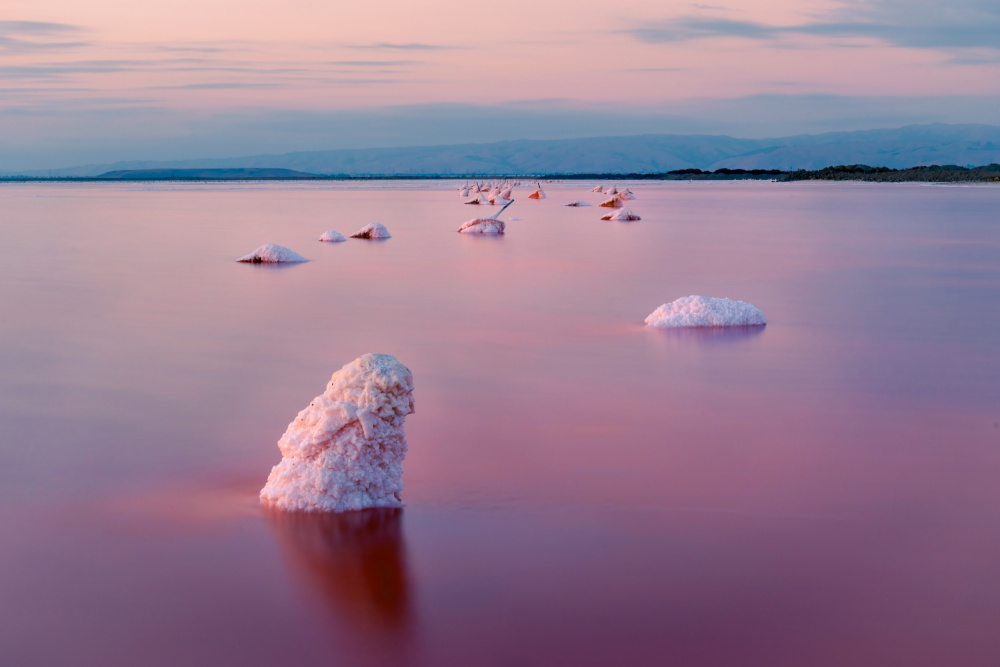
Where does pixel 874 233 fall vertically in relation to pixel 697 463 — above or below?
below

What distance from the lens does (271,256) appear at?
60.0ft

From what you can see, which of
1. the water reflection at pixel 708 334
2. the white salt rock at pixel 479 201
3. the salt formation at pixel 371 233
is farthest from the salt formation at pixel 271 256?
the white salt rock at pixel 479 201

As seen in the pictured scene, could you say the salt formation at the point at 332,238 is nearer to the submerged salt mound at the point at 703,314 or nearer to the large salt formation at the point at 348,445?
the submerged salt mound at the point at 703,314

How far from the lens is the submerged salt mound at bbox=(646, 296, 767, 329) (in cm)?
1014

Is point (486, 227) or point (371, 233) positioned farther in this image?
point (486, 227)

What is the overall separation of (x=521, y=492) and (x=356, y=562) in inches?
44.4

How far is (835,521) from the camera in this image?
15.3ft

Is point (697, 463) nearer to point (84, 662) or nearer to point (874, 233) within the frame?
point (84, 662)

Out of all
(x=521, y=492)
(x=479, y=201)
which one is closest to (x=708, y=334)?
(x=521, y=492)

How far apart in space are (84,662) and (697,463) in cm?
336

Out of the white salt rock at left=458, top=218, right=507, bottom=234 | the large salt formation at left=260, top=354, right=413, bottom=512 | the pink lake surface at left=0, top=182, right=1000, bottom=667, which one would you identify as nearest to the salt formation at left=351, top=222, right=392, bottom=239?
the white salt rock at left=458, top=218, right=507, bottom=234

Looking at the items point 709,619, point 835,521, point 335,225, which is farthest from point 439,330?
point 335,225

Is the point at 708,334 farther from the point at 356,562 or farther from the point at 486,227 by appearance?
the point at 486,227

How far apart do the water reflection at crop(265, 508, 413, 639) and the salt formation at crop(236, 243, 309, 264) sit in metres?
14.0
